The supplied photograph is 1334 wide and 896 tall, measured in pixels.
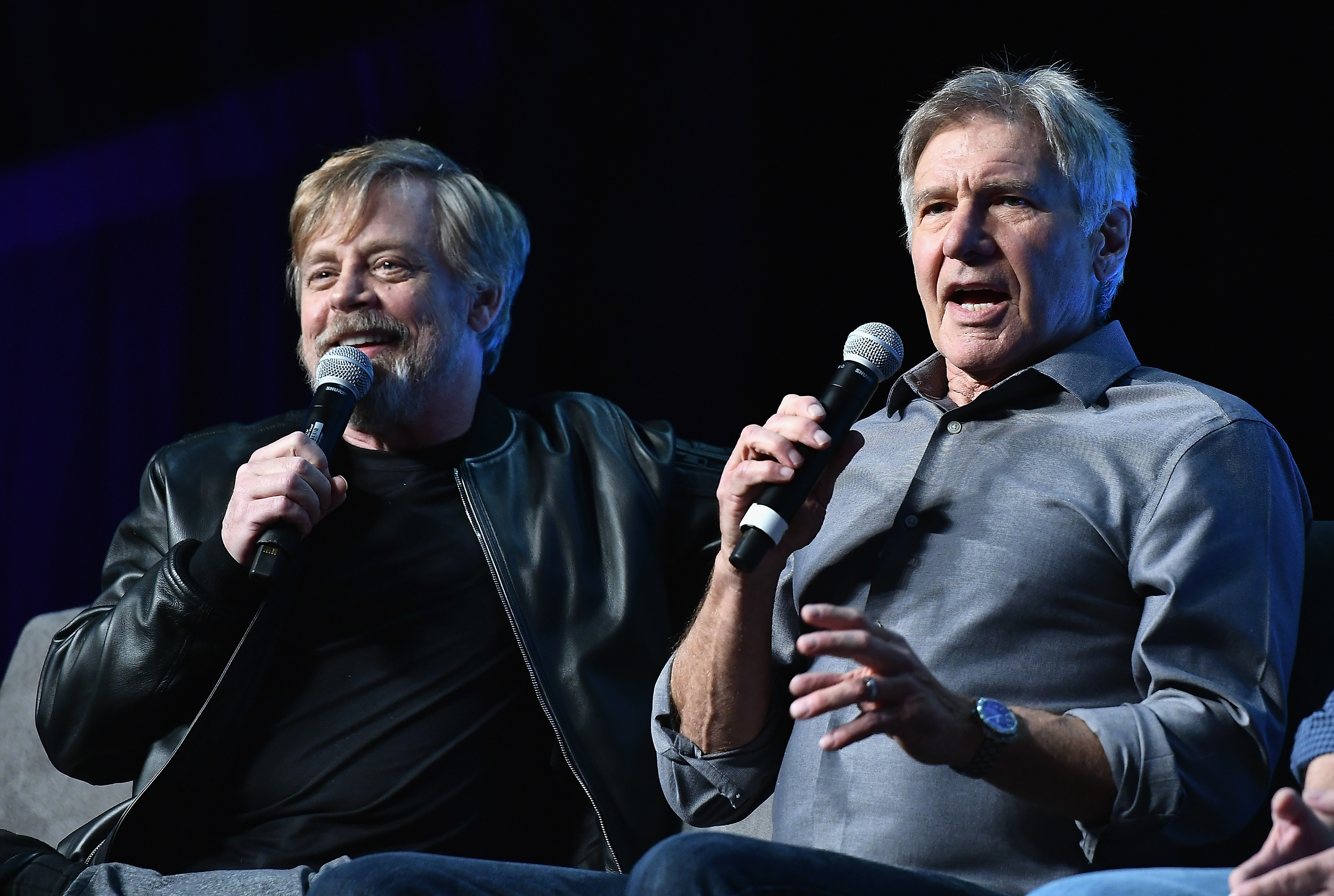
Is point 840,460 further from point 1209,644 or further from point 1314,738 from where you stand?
point 1314,738

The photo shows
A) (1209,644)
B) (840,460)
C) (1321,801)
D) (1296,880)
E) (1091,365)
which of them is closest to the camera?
(1296,880)

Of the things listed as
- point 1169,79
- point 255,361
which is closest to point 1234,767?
point 1169,79

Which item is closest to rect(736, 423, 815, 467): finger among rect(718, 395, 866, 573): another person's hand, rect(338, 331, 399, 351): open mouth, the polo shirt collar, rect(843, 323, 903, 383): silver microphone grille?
rect(718, 395, 866, 573): another person's hand

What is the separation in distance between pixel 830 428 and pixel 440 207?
1157mm

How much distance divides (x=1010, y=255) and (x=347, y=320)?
1.07 meters

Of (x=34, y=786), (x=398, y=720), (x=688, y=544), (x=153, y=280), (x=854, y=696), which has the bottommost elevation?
(x=34, y=786)

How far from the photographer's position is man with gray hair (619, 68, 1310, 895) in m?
1.13

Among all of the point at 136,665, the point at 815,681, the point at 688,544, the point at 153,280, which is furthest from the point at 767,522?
the point at 153,280

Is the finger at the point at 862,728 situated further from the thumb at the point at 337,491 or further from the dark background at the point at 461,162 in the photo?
the dark background at the point at 461,162

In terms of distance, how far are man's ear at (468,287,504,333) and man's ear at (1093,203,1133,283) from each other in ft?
3.51

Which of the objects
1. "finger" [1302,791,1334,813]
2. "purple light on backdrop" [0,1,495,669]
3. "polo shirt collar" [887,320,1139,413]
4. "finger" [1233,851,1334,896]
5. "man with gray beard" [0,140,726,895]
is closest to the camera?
"finger" [1233,851,1334,896]

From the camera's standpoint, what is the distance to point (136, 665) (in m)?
1.75

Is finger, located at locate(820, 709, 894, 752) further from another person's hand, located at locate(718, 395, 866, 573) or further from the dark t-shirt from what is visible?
the dark t-shirt

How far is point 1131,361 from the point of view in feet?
4.96
